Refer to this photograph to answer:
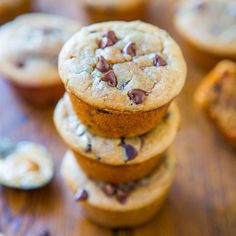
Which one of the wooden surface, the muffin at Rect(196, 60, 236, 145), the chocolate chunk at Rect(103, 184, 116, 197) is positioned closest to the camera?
the chocolate chunk at Rect(103, 184, 116, 197)

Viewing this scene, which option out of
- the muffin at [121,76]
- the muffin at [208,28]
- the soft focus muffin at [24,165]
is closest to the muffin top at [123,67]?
the muffin at [121,76]

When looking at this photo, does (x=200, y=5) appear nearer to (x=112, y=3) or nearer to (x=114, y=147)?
(x=112, y=3)

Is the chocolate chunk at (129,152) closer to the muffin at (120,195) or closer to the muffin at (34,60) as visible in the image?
the muffin at (120,195)

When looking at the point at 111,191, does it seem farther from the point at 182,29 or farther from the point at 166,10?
the point at 166,10

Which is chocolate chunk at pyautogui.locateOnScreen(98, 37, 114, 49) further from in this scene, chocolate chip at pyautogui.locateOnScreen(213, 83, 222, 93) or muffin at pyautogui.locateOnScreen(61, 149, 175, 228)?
chocolate chip at pyautogui.locateOnScreen(213, 83, 222, 93)

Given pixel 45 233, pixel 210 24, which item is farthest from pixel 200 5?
pixel 45 233

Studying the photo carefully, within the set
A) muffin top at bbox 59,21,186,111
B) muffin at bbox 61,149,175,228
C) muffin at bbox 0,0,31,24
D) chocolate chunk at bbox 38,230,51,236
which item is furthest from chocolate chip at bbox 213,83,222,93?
muffin at bbox 0,0,31,24

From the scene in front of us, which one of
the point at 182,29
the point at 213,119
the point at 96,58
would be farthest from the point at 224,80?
the point at 96,58

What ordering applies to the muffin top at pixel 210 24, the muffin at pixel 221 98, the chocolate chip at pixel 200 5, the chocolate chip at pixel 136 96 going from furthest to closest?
the chocolate chip at pixel 200 5 < the muffin top at pixel 210 24 < the muffin at pixel 221 98 < the chocolate chip at pixel 136 96
